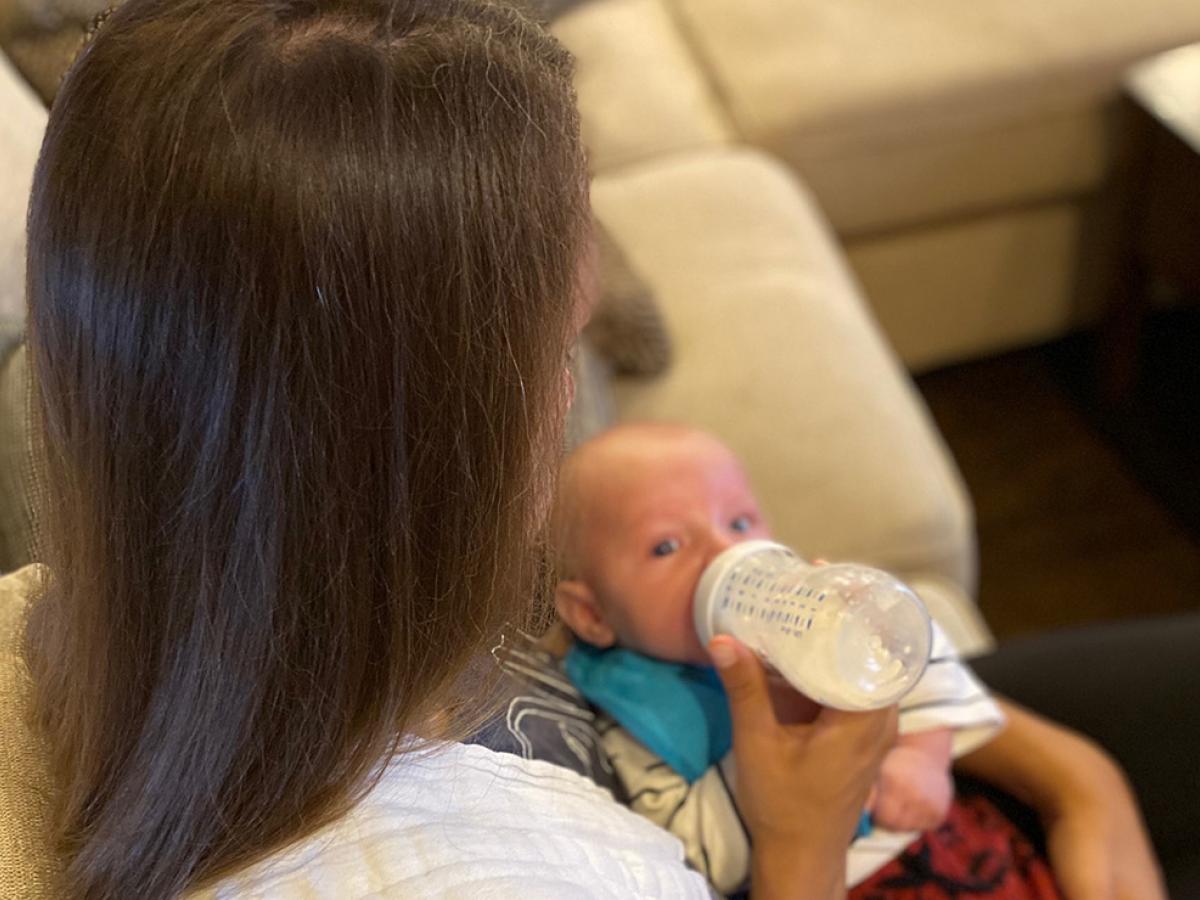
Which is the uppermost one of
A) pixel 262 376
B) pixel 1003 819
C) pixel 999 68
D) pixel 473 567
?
Answer: pixel 262 376

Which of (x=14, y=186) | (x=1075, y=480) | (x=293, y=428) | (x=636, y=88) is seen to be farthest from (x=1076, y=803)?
(x=636, y=88)

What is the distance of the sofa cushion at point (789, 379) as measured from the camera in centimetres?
140

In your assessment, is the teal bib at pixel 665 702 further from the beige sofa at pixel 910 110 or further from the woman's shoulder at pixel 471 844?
the beige sofa at pixel 910 110

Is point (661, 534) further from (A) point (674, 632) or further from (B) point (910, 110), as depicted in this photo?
(B) point (910, 110)

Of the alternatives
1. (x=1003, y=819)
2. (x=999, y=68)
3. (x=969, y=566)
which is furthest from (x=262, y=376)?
(x=999, y=68)

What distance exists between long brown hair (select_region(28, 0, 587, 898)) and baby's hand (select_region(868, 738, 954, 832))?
466 millimetres

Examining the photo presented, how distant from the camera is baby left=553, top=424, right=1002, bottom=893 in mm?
909

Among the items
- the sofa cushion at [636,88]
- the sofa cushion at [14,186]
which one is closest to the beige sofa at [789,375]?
the sofa cushion at [636,88]

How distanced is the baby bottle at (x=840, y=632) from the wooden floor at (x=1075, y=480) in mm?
1219

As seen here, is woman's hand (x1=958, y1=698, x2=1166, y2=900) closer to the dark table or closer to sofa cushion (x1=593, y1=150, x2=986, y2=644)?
sofa cushion (x1=593, y1=150, x2=986, y2=644)

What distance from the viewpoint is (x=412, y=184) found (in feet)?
1.61

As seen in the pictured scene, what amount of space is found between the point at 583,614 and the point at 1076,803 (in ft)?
1.43

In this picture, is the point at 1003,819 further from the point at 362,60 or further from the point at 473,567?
the point at 362,60

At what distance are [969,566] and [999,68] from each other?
962 millimetres
